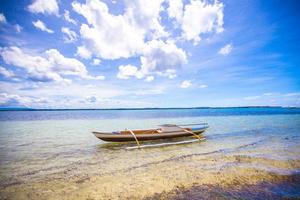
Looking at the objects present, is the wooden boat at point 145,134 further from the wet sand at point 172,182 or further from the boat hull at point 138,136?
the wet sand at point 172,182

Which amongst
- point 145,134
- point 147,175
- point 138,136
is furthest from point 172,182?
point 145,134

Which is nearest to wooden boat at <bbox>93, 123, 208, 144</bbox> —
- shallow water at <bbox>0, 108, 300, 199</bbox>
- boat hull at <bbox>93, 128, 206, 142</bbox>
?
boat hull at <bbox>93, 128, 206, 142</bbox>

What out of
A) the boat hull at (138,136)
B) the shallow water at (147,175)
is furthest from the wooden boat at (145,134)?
the shallow water at (147,175)

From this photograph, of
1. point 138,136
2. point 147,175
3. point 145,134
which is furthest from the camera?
point 145,134

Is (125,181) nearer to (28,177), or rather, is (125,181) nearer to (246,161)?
(28,177)

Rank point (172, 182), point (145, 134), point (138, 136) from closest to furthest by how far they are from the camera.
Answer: point (172, 182) < point (138, 136) < point (145, 134)

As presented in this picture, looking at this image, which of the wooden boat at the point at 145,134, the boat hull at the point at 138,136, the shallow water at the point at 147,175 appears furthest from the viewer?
the wooden boat at the point at 145,134

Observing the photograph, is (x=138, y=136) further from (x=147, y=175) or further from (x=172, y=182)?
(x=172, y=182)

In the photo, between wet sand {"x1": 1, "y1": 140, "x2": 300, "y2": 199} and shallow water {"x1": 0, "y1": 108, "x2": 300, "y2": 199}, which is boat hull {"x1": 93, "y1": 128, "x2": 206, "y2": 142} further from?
wet sand {"x1": 1, "y1": 140, "x2": 300, "y2": 199}

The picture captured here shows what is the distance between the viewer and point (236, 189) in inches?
219

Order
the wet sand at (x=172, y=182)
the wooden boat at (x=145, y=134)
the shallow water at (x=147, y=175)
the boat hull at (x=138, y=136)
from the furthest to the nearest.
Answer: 1. the wooden boat at (x=145, y=134)
2. the boat hull at (x=138, y=136)
3. the shallow water at (x=147, y=175)
4. the wet sand at (x=172, y=182)

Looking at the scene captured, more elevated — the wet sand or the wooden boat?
the wooden boat

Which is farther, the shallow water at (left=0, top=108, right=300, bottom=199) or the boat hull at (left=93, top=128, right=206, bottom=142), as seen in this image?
the boat hull at (left=93, top=128, right=206, bottom=142)

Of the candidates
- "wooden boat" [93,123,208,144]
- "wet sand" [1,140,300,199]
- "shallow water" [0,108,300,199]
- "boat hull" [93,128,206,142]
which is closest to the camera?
"wet sand" [1,140,300,199]
